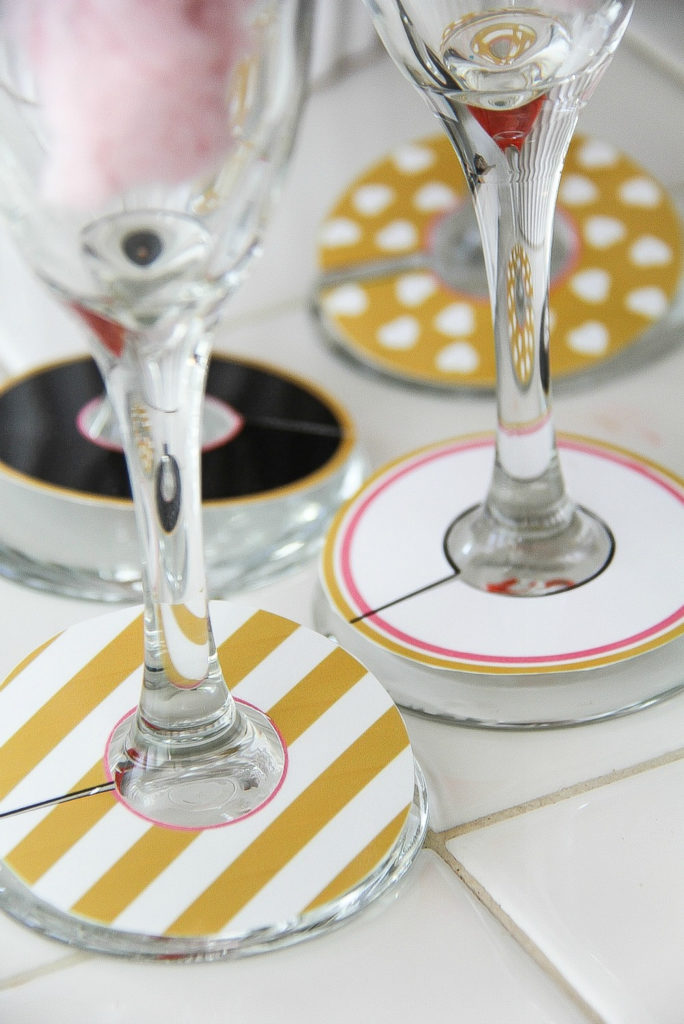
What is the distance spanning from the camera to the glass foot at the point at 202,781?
334mm

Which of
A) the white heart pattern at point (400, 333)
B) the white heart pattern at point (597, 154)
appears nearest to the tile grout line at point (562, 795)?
the white heart pattern at point (400, 333)

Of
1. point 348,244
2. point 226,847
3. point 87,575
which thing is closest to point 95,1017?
point 226,847

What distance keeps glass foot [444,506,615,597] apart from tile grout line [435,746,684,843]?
0.06m

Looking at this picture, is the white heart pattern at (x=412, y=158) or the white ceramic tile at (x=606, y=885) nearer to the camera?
the white ceramic tile at (x=606, y=885)

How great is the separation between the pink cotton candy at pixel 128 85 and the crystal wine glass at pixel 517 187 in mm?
120

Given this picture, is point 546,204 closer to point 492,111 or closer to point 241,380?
point 492,111

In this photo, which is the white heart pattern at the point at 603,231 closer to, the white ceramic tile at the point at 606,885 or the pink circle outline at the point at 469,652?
the pink circle outline at the point at 469,652

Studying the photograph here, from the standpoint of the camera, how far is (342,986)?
30 cm

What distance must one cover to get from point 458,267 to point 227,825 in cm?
32

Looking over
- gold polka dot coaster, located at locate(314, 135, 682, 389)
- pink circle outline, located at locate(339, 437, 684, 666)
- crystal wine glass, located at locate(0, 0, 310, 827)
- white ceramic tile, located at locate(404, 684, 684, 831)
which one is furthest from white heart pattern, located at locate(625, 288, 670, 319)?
crystal wine glass, located at locate(0, 0, 310, 827)

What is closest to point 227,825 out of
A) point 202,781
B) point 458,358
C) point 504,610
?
point 202,781

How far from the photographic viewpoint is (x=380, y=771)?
0.35m

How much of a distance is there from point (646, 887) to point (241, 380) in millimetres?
264

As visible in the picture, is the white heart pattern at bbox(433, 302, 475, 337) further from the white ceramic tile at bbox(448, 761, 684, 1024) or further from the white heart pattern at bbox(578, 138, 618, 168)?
the white ceramic tile at bbox(448, 761, 684, 1024)
